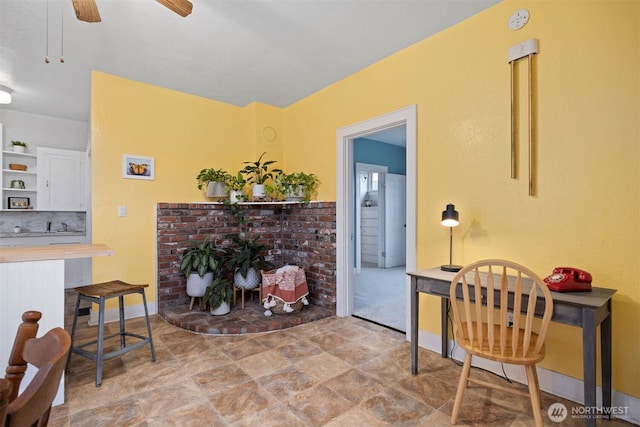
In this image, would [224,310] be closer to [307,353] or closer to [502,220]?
[307,353]

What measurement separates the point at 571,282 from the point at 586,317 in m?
0.27

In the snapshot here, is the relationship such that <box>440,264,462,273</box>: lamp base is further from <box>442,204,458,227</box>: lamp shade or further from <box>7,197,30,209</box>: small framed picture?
<box>7,197,30,209</box>: small framed picture

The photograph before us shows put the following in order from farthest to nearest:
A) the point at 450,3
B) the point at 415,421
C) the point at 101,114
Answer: the point at 101,114, the point at 450,3, the point at 415,421

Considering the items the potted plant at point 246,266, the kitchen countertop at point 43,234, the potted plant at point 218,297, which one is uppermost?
the kitchen countertop at point 43,234

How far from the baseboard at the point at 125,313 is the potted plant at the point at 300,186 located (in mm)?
1954

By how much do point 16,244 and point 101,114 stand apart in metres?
2.46

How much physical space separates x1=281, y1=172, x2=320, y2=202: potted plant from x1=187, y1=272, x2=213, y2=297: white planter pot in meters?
1.29

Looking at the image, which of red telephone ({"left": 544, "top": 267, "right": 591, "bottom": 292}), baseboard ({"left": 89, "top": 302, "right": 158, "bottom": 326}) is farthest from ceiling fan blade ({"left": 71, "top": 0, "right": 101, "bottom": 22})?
red telephone ({"left": 544, "top": 267, "right": 591, "bottom": 292})

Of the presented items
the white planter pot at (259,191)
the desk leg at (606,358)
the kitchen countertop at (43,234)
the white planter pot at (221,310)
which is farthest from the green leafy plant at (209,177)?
the desk leg at (606,358)

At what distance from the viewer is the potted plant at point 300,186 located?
3629 mm

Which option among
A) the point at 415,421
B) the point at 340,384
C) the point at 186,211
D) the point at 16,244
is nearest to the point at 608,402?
the point at 415,421

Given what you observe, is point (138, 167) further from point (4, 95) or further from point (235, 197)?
point (4, 95)

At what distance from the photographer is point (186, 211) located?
3658mm

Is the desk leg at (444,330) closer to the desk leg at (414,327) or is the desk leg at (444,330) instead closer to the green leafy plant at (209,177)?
the desk leg at (414,327)
